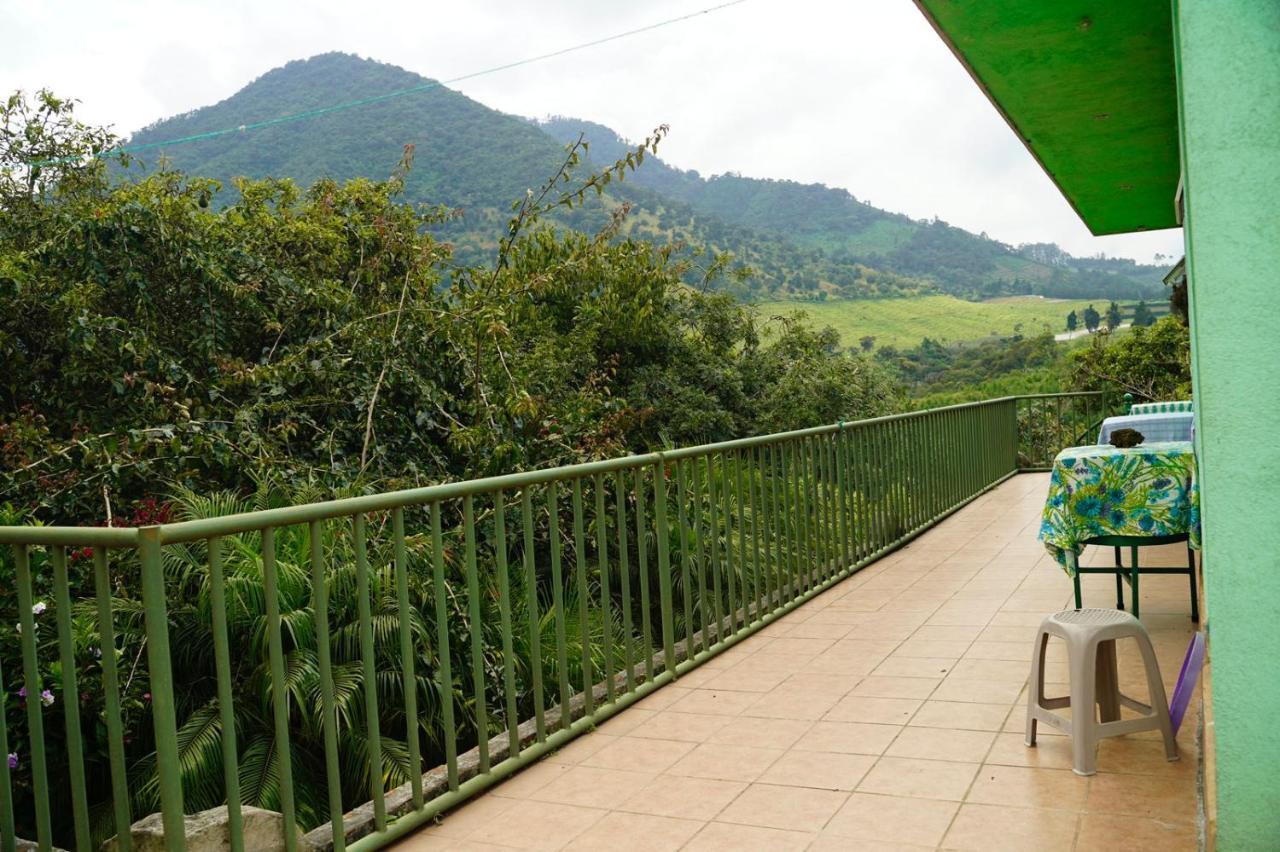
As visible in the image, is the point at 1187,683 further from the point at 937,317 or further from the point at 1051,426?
the point at 937,317

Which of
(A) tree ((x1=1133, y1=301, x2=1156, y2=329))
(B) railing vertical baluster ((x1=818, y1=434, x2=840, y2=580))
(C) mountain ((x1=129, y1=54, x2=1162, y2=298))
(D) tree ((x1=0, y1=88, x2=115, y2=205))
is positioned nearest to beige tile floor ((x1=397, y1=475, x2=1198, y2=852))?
(B) railing vertical baluster ((x1=818, y1=434, x2=840, y2=580))

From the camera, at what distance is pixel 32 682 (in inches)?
99.2

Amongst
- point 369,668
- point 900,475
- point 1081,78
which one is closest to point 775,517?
point 1081,78

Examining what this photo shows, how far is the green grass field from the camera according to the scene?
34.5m

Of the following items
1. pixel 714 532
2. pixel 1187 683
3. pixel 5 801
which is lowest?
pixel 1187 683

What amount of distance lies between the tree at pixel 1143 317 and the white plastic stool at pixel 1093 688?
14566mm

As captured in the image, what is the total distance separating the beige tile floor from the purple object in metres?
0.10

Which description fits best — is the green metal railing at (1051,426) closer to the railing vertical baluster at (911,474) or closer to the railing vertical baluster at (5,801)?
the railing vertical baluster at (911,474)

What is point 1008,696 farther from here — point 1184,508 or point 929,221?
point 929,221

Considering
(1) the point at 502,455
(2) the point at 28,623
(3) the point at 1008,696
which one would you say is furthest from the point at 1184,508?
(2) the point at 28,623

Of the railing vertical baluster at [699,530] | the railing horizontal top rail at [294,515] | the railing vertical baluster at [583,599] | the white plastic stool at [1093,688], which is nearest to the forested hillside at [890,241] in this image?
the railing vertical baluster at [699,530]

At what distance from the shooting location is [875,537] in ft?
24.8

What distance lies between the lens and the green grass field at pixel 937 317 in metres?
34.5

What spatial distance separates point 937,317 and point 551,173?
1526 cm
